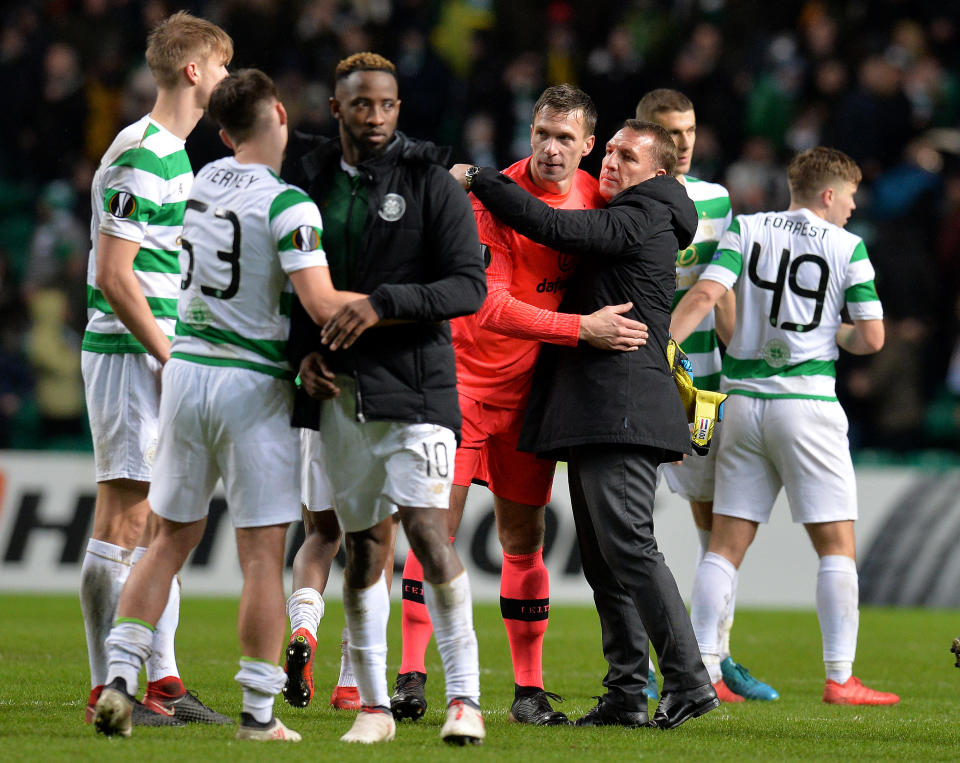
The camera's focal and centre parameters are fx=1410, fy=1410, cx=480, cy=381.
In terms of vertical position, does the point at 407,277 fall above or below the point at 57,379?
above

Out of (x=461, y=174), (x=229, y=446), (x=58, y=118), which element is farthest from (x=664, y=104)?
(x=58, y=118)

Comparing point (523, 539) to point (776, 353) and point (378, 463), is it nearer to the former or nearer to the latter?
point (378, 463)

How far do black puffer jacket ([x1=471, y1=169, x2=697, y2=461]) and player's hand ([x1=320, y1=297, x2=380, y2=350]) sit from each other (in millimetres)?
979

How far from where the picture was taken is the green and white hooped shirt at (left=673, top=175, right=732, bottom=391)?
709 cm

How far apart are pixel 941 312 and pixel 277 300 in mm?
10153

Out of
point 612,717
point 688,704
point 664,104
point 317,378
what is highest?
point 664,104

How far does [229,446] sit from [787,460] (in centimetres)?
323

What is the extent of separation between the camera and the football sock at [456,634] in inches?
181

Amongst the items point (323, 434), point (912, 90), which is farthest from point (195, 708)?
point (912, 90)

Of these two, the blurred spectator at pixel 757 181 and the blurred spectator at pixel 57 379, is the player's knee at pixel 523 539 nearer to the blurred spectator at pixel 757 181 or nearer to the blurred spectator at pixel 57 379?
the blurred spectator at pixel 757 181

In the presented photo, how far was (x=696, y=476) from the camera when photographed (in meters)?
7.22

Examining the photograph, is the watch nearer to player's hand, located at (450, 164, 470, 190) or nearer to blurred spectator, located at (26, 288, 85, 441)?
player's hand, located at (450, 164, 470, 190)

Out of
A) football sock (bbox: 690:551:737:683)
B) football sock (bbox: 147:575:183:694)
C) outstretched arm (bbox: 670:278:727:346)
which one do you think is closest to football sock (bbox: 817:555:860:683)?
football sock (bbox: 690:551:737:683)

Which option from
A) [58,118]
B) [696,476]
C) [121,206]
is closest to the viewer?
[121,206]
